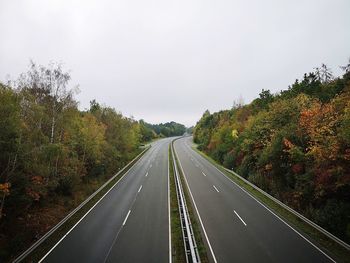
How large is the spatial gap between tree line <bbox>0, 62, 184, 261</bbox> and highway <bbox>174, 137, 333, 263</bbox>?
11.7m

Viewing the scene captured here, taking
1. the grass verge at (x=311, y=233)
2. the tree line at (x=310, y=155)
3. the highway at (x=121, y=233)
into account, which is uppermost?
the tree line at (x=310, y=155)

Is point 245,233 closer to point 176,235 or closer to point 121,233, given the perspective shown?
point 176,235

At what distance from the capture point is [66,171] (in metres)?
26.1

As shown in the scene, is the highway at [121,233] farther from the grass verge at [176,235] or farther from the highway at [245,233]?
the highway at [245,233]

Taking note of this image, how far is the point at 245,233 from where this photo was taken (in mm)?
16172

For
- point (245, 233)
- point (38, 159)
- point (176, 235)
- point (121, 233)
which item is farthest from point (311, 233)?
point (38, 159)

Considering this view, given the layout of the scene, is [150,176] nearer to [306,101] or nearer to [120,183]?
[120,183]

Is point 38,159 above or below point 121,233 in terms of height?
above

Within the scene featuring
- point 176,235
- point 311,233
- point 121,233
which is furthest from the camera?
point 311,233

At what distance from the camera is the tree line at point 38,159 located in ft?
50.1

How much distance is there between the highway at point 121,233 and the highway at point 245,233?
9.71 ft

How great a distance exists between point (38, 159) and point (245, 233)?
1564 centimetres

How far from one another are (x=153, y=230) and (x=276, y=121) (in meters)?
21.8

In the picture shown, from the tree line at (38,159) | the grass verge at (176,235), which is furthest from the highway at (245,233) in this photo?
the tree line at (38,159)
